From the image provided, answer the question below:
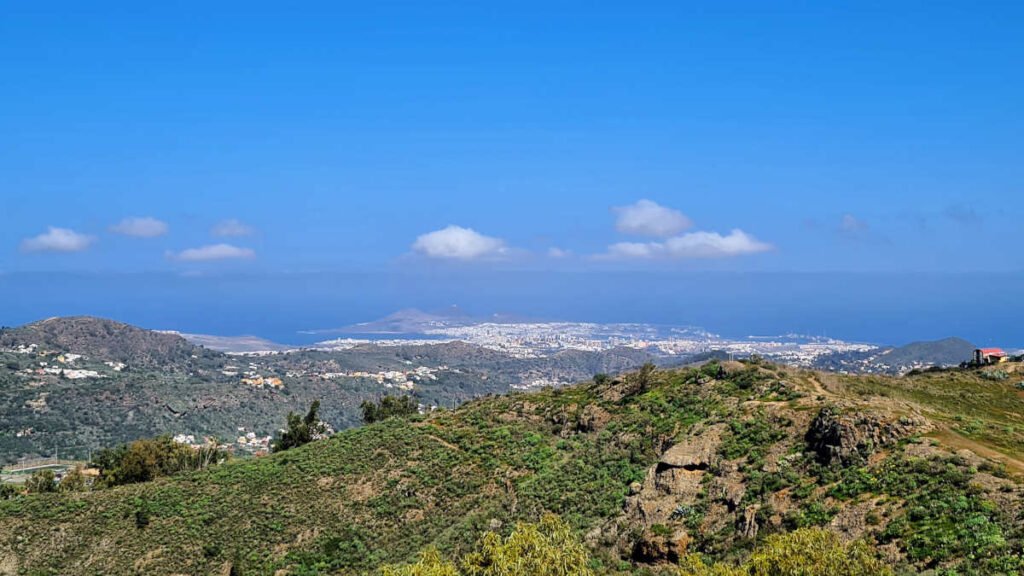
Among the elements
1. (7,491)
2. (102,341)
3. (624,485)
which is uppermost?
(102,341)

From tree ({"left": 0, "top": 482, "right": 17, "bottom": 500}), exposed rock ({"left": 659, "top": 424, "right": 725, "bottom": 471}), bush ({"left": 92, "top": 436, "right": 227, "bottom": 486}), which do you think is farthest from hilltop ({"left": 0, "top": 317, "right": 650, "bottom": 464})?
exposed rock ({"left": 659, "top": 424, "right": 725, "bottom": 471})

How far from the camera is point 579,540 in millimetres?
29547

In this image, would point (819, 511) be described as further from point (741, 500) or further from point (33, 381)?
point (33, 381)

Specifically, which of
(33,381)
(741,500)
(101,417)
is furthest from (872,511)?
(33,381)

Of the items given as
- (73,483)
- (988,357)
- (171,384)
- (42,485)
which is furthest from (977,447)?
(171,384)

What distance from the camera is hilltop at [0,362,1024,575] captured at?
2344 cm

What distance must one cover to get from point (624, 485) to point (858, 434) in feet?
35.4

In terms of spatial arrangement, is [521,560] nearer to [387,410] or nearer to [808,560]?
[808,560]

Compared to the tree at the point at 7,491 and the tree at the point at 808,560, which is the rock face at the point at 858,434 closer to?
the tree at the point at 808,560

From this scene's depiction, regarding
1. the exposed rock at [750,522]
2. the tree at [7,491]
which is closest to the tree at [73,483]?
the tree at [7,491]

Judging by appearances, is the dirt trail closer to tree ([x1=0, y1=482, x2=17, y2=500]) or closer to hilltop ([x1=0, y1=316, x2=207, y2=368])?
tree ([x1=0, y1=482, x2=17, y2=500])

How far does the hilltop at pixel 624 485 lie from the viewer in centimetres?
2344

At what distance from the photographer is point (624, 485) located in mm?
33688

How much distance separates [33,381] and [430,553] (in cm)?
11562
